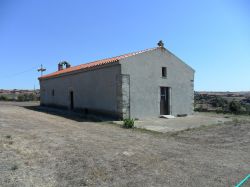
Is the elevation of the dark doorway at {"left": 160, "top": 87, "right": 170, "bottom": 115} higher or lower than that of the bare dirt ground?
higher

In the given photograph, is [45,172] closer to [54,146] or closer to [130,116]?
[54,146]

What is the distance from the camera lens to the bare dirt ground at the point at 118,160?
5.90 metres

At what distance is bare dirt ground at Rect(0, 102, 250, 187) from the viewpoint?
5898 millimetres

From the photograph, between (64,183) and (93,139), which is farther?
(93,139)

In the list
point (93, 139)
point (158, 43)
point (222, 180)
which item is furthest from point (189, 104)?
point (222, 180)

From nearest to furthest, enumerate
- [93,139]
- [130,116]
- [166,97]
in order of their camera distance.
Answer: [93,139], [130,116], [166,97]

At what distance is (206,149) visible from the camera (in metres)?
9.19

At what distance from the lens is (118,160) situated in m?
7.39

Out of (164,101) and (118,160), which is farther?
(164,101)

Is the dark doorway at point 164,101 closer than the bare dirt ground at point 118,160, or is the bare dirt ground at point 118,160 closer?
the bare dirt ground at point 118,160

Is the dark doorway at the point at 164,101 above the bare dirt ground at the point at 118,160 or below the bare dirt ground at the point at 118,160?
above

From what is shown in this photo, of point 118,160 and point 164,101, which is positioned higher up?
point 164,101

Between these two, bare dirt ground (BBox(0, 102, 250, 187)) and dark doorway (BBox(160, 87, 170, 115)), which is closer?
bare dirt ground (BBox(0, 102, 250, 187))

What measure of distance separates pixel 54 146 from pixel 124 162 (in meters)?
2.68
